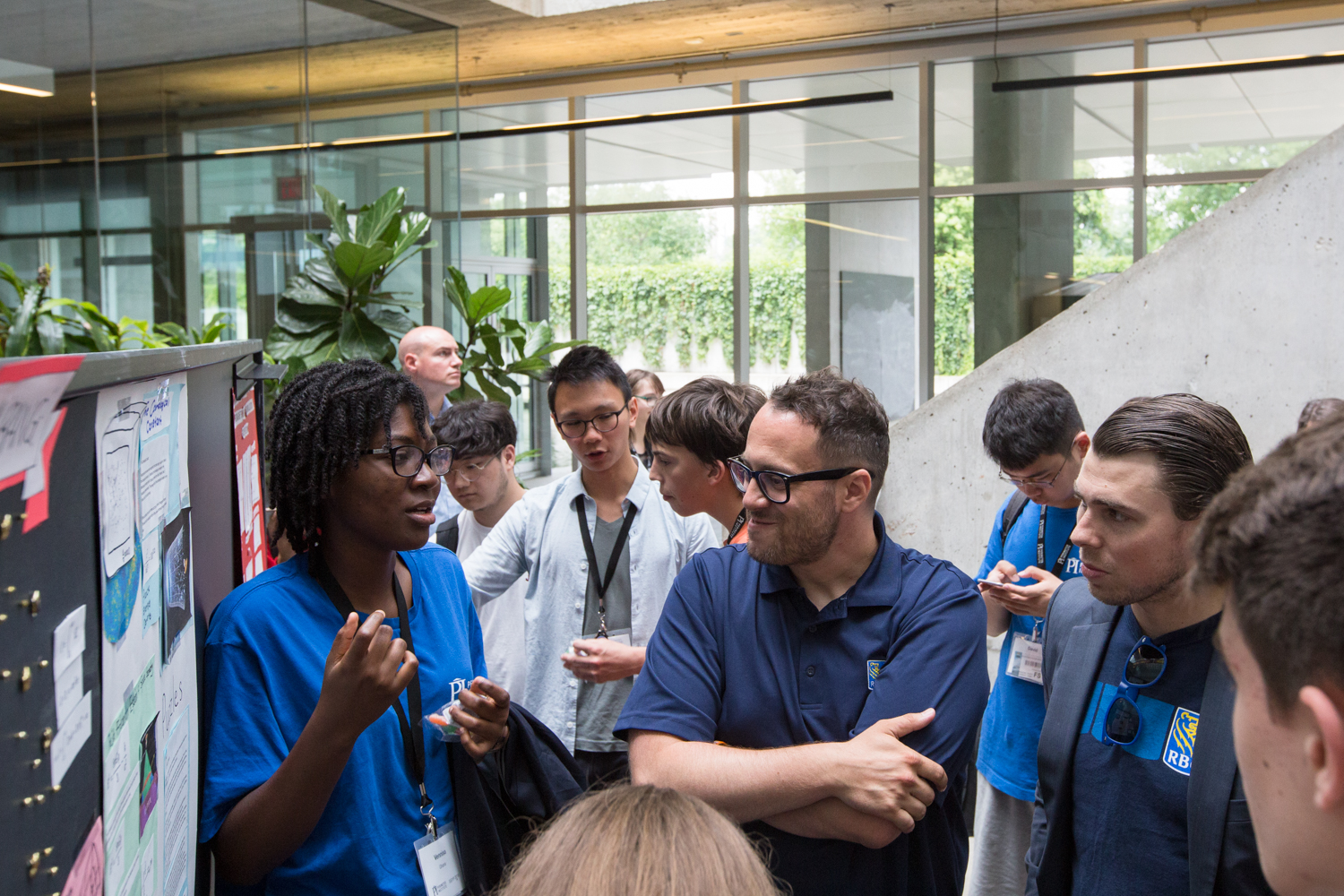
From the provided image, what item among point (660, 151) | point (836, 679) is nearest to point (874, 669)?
point (836, 679)

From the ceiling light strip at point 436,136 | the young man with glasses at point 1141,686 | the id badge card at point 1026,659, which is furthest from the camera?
the ceiling light strip at point 436,136

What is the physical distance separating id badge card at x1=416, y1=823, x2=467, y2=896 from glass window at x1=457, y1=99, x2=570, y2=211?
32.0 feet

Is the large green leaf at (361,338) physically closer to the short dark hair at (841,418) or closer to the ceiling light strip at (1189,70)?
the short dark hair at (841,418)

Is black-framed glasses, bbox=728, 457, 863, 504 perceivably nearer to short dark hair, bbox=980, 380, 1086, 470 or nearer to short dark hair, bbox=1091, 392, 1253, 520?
short dark hair, bbox=1091, 392, 1253, 520

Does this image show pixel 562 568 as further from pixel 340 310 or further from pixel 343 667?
pixel 340 310

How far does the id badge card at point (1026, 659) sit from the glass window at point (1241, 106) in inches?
289

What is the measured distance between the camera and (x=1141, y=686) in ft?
5.74

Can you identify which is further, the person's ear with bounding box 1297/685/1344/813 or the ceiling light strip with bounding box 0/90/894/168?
the ceiling light strip with bounding box 0/90/894/168

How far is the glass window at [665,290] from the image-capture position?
10570mm

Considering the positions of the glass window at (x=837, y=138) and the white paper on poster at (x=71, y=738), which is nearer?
the white paper on poster at (x=71, y=738)

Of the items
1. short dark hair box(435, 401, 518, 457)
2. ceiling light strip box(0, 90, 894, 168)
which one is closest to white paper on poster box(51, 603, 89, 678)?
short dark hair box(435, 401, 518, 457)

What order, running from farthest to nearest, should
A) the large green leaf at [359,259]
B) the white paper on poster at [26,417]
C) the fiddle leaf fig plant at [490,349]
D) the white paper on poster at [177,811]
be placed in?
1. the fiddle leaf fig plant at [490,349]
2. the large green leaf at [359,259]
3. the white paper on poster at [177,811]
4. the white paper on poster at [26,417]

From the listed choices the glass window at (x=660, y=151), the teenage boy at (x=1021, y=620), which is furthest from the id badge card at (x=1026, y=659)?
the glass window at (x=660, y=151)

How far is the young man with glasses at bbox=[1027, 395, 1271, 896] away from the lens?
1618 mm
